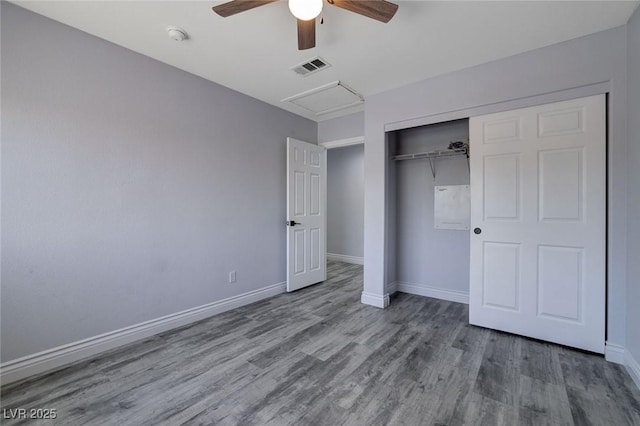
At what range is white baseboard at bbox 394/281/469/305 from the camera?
350 centimetres

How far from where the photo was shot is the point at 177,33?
7.29 feet

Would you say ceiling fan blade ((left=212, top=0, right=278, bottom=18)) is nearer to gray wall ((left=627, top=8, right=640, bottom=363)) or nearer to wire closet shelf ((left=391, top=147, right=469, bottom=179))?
wire closet shelf ((left=391, top=147, right=469, bottom=179))

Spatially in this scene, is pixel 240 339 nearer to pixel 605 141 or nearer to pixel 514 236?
pixel 514 236

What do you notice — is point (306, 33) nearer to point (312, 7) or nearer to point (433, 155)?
A: point (312, 7)

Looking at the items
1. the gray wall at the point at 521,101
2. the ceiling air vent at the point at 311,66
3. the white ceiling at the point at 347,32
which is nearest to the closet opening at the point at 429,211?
the gray wall at the point at 521,101

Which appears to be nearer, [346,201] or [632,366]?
[632,366]

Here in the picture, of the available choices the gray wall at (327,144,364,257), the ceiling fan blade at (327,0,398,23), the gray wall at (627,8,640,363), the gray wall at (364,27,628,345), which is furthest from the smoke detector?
the gray wall at (327,144,364,257)

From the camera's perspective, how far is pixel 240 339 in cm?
256

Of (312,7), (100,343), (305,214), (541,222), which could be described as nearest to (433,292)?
(541,222)

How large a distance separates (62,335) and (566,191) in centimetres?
438

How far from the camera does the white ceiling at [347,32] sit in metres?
1.97

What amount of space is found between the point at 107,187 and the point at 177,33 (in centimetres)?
144

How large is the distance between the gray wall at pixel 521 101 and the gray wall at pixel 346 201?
237cm

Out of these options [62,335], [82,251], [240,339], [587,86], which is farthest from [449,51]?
[62,335]
